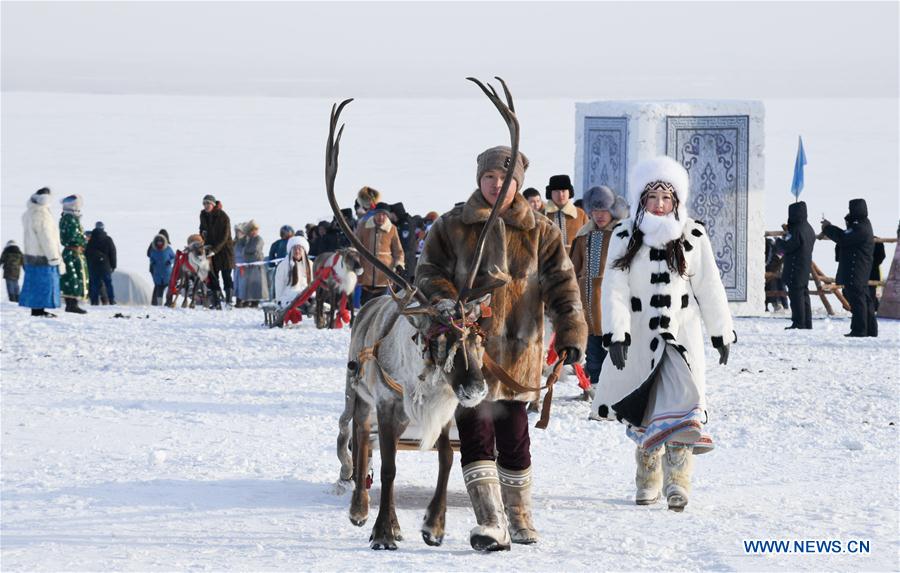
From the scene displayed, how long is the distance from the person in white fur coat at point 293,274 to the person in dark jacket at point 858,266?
18.5 feet

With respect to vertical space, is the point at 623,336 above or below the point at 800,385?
above

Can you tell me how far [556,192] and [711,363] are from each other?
2.87 meters

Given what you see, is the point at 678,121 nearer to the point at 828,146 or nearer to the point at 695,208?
the point at 695,208

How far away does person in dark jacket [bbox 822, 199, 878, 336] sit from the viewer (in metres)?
15.4

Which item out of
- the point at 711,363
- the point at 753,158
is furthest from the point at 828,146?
the point at 711,363

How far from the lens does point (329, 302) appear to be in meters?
16.9

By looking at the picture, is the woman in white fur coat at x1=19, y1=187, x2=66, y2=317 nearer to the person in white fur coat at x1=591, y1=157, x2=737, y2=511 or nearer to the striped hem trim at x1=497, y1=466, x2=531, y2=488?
the person in white fur coat at x1=591, y1=157, x2=737, y2=511

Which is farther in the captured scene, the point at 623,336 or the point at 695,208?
the point at 695,208

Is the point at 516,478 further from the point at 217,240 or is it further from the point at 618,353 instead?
the point at 217,240

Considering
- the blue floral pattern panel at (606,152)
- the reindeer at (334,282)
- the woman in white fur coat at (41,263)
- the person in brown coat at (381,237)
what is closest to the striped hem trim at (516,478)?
the person in brown coat at (381,237)

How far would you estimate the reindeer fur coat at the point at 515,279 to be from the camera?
21.0ft

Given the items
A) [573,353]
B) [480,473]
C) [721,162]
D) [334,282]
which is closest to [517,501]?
[480,473]

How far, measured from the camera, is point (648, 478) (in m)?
7.24

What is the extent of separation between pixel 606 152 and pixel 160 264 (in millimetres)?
6926
